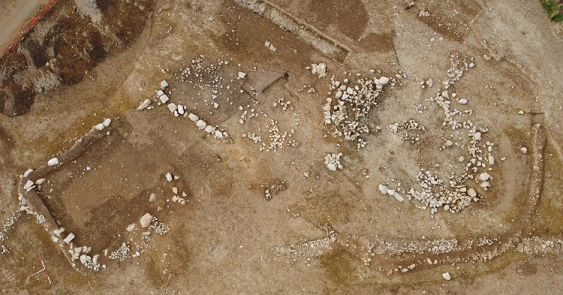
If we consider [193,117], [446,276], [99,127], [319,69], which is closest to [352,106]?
[319,69]

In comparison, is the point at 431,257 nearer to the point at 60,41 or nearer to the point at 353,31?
the point at 353,31

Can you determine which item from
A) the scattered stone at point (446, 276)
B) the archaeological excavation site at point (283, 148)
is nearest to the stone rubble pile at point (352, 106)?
the archaeological excavation site at point (283, 148)

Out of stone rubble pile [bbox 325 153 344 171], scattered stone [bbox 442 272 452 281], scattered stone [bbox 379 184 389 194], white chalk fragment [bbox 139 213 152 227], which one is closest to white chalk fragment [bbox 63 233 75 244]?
white chalk fragment [bbox 139 213 152 227]

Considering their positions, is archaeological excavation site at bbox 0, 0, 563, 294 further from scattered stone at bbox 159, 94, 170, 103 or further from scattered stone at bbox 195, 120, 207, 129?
scattered stone at bbox 195, 120, 207, 129

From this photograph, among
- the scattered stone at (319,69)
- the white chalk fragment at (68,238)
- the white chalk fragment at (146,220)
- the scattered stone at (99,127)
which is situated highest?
the scattered stone at (319,69)

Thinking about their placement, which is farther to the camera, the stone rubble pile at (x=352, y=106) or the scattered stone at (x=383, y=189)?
the stone rubble pile at (x=352, y=106)

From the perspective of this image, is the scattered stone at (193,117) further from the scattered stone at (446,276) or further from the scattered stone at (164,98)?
the scattered stone at (446,276)
